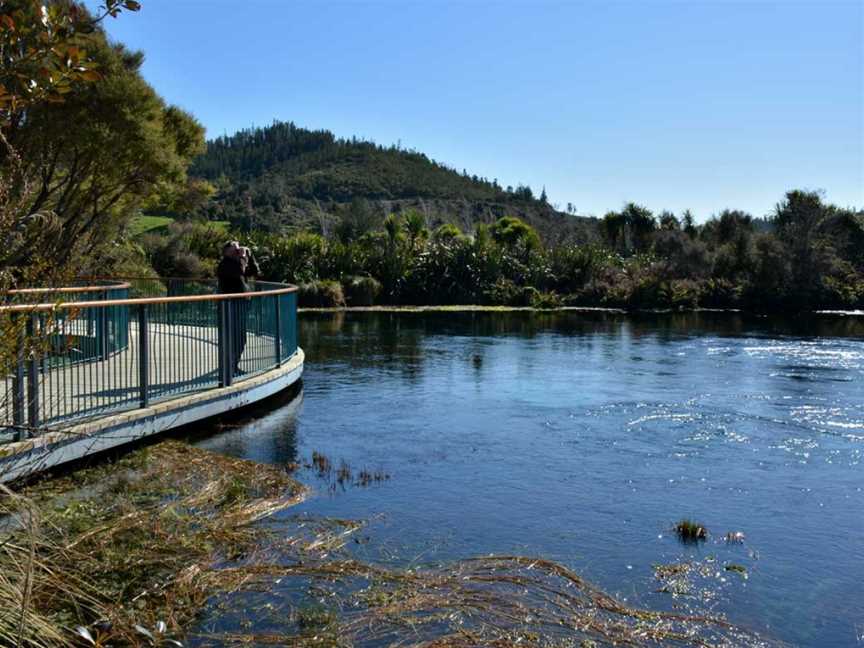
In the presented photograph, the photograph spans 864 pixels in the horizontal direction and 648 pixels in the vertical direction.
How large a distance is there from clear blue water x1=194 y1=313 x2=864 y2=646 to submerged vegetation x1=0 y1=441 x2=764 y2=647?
40 centimetres

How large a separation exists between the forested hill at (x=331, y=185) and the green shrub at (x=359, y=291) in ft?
71.7

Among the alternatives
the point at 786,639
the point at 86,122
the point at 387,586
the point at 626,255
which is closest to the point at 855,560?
the point at 786,639

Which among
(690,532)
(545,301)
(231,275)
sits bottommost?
(690,532)

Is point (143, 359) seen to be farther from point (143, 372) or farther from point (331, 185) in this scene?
point (331, 185)

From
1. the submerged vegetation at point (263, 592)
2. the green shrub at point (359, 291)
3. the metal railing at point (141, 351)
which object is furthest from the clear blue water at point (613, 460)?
the green shrub at point (359, 291)

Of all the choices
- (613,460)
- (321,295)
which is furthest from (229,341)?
(321,295)

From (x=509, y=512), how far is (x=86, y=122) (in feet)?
53.7

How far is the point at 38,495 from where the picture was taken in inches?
298

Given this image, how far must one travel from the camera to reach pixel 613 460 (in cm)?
1023

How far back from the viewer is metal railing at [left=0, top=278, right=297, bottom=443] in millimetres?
8125

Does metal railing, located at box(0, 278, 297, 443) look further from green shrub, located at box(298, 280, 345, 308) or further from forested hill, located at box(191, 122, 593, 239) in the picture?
forested hill, located at box(191, 122, 593, 239)

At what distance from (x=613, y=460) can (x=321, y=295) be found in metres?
28.5

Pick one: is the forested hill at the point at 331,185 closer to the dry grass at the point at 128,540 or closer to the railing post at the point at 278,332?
the railing post at the point at 278,332

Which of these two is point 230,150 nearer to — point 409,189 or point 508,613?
point 409,189
